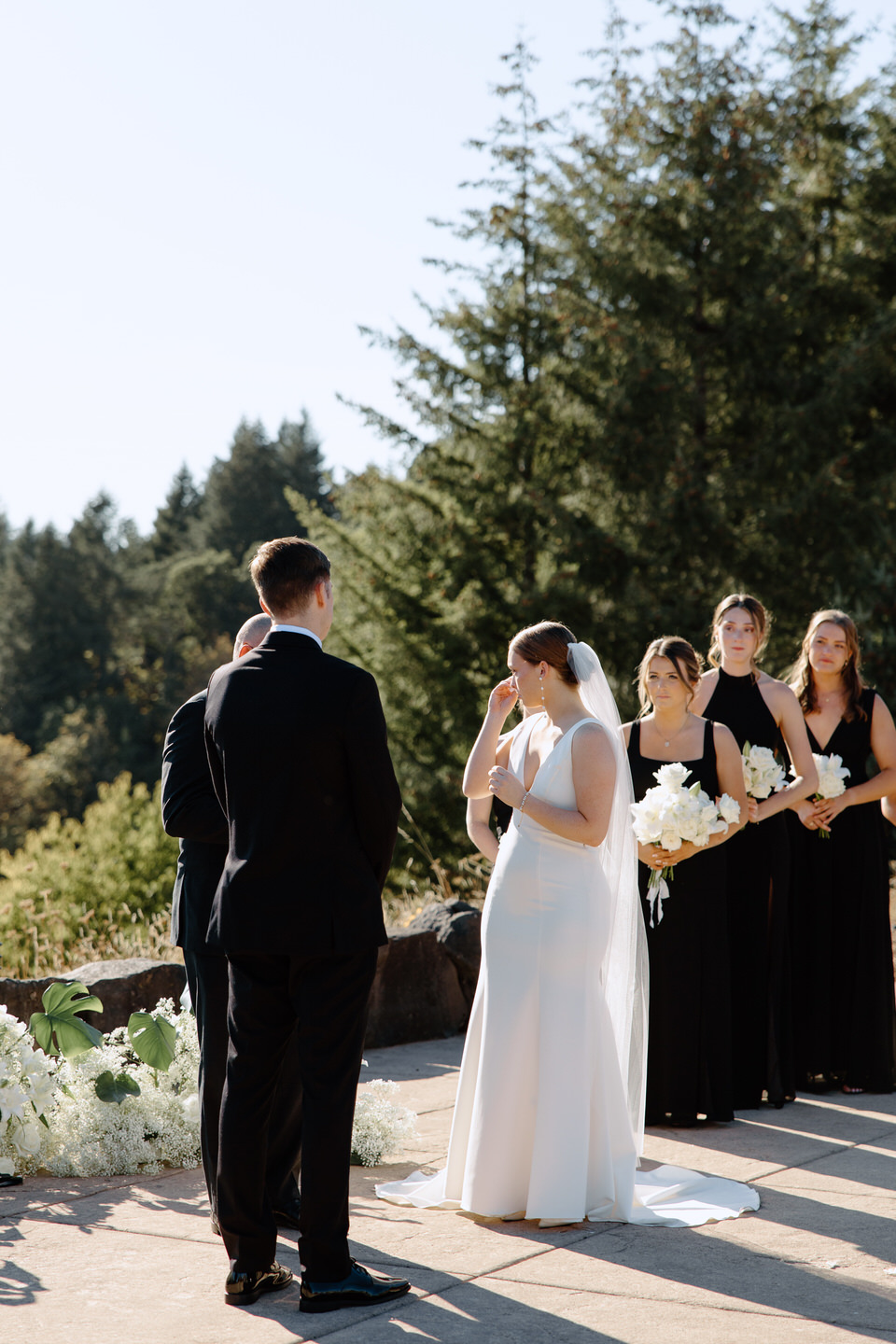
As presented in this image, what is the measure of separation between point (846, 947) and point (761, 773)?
1.08 metres

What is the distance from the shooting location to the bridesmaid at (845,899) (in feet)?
20.4

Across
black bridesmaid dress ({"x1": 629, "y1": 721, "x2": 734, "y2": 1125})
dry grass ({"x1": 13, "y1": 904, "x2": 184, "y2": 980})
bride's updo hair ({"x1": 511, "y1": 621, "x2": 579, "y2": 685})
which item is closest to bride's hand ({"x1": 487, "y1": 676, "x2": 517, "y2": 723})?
bride's updo hair ({"x1": 511, "y1": 621, "x2": 579, "y2": 685})

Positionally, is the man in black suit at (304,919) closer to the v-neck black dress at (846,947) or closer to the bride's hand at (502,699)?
the bride's hand at (502,699)

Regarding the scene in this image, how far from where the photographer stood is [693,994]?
561 centimetres

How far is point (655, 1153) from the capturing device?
5.12 m

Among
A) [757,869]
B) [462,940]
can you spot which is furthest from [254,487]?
[757,869]

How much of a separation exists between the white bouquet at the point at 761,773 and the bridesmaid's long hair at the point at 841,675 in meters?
0.62

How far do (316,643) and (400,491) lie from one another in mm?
16979

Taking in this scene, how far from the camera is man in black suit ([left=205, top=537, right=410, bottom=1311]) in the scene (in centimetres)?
336

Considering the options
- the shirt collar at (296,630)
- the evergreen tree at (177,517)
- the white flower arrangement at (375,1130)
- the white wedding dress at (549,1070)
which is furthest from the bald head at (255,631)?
the evergreen tree at (177,517)

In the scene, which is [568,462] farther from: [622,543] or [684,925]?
[684,925]

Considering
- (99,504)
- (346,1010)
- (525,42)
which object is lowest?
(346,1010)

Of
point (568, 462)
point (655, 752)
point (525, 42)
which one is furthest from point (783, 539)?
point (655, 752)

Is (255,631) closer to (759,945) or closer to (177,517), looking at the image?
(759,945)
